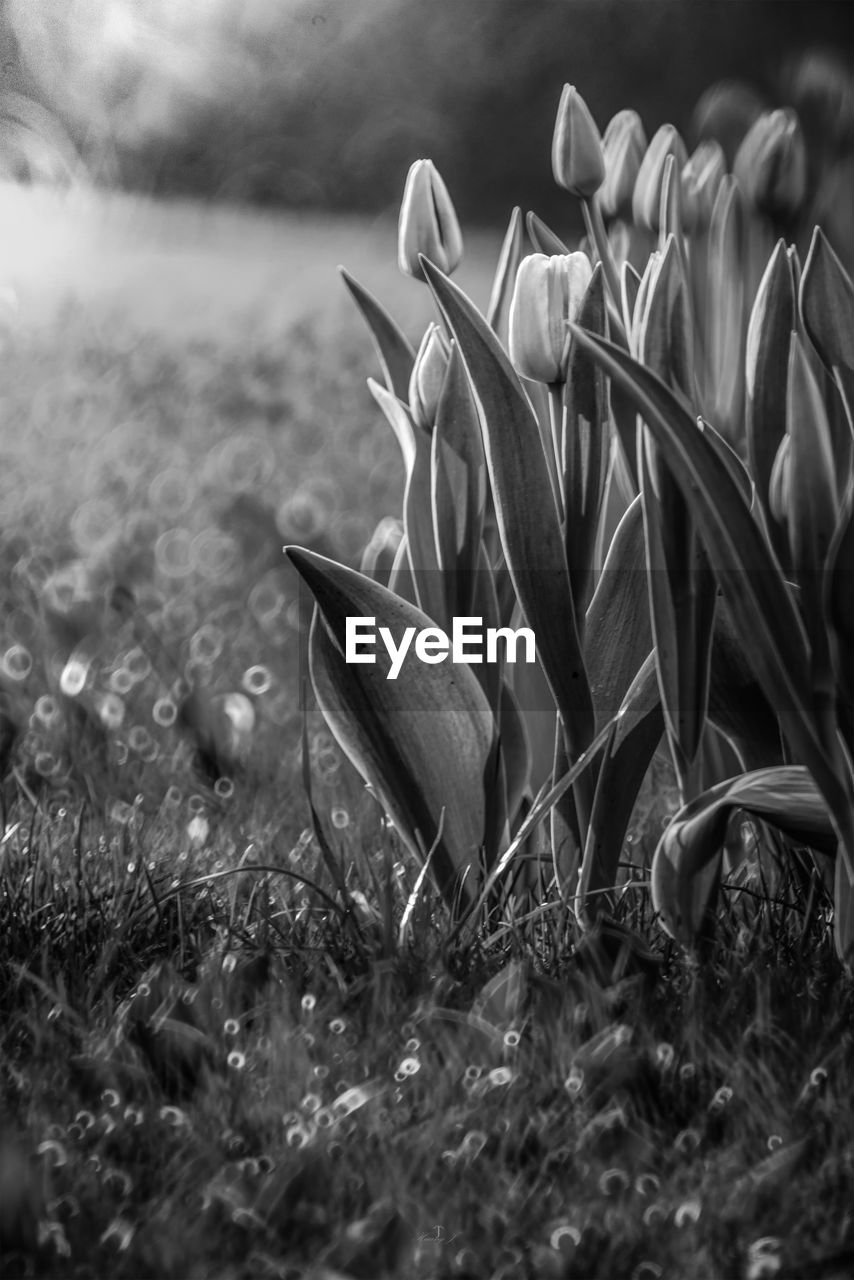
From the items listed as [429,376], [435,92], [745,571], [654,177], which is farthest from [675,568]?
[435,92]

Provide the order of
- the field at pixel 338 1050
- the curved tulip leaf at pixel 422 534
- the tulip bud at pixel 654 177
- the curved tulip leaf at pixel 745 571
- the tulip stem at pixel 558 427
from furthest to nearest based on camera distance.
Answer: the tulip bud at pixel 654 177 < the curved tulip leaf at pixel 422 534 < the tulip stem at pixel 558 427 < the curved tulip leaf at pixel 745 571 < the field at pixel 338 1050

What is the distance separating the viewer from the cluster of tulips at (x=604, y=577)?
845mm

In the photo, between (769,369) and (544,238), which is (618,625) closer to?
(769,369)

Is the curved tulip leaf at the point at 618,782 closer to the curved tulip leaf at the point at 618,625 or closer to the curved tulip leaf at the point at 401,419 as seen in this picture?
the curved tulip leaf at the point at 618,625

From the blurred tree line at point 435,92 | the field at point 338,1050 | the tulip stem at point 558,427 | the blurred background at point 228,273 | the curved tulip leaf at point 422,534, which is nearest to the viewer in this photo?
the field at point 338,1050

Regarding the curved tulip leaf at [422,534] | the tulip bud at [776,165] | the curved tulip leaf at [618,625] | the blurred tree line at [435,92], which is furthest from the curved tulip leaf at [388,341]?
the blurred tree line at [435,92]

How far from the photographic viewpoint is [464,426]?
105 centimetres

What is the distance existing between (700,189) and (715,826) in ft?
2.50

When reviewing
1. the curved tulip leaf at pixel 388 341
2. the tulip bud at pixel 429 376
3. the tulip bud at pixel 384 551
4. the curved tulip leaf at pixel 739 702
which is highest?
the curved tulip leaf at pixel 388 341

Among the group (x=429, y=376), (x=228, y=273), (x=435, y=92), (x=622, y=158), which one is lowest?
(x=429, y=376)

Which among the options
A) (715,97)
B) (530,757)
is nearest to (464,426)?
(530,757)

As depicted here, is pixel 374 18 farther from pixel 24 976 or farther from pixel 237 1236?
pixel 237 1236

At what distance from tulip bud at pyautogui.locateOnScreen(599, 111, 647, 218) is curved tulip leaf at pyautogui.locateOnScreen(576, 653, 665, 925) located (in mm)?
598

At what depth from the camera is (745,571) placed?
82 cm
